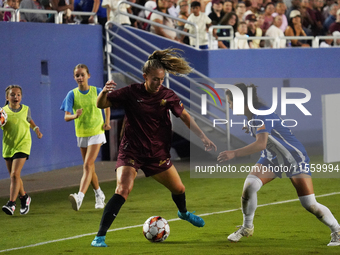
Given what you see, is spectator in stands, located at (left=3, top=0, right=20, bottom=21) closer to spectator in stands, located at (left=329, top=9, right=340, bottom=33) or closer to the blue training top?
the blue training top

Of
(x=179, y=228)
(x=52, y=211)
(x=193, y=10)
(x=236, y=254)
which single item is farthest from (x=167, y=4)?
(x=236, y=254)

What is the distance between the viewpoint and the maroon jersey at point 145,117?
721 cm

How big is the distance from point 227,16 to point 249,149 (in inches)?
462

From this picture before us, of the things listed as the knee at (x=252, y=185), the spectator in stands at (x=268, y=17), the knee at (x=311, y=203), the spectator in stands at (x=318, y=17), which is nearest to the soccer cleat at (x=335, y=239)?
the knee at (x=311, y=203)

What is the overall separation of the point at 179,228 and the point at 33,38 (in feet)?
25.0

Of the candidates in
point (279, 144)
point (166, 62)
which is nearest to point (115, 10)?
point (166, 62)

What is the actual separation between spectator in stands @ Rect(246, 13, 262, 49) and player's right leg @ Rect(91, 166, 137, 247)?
12350 mm

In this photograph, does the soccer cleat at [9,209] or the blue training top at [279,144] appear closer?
the blue training top at [279,144]

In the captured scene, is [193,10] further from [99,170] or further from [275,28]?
[99,170]

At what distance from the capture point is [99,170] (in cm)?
1498

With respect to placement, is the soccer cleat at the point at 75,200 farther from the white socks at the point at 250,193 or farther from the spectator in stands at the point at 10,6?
the spectator in stands at the point at 10,6

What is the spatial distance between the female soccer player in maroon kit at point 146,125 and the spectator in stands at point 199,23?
1008 centimetres

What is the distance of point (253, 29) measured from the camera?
1883 centimetres

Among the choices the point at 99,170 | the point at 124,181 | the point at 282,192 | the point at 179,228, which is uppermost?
the point at 124,181
